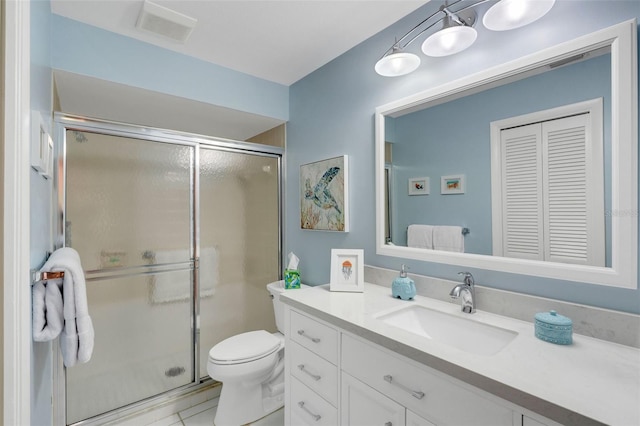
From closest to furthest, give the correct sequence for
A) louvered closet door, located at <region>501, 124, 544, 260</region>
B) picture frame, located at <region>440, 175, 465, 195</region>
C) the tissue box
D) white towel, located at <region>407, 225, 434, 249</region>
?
louvered closet door, located at <region>501, 124, 544, 260</region>, picture frame, located at <region>440, 175, 465, 195</region>, white towel, located at <region>407, 225, 434, 249</region>, the tissue box

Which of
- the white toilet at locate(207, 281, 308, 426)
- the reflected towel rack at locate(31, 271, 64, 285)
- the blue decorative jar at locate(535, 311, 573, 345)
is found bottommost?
the white toilet at locate(207, 281, 308, 426)

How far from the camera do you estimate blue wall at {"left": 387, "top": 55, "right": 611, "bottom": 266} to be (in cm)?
109

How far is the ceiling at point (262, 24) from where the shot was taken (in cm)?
158

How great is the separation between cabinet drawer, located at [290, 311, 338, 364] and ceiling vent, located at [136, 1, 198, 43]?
1695 millimetres

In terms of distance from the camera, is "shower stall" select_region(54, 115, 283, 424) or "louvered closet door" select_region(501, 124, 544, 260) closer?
"louvered closet door" select_region(501, 124, 544, 260)

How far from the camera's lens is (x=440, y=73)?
151 centimetres

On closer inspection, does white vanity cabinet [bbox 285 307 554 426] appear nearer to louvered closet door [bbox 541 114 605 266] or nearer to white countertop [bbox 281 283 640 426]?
white countertop [bbox 281 283 640 426]

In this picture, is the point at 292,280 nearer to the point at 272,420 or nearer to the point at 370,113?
the point at 272,420

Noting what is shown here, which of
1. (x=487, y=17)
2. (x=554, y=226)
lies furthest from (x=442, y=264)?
(x=487, y=17)

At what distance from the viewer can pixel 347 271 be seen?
1.72 metres

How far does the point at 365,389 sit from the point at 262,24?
6.31 ft

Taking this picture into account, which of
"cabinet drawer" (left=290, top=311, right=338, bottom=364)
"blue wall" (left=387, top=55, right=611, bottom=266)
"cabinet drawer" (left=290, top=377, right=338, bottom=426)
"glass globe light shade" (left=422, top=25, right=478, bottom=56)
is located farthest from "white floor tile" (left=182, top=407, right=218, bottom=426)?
"glass globe light shade" (left=422, top=25, right=478, bottom=56)

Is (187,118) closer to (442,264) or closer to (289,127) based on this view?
(289,127)

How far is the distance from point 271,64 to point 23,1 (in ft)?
5.26
